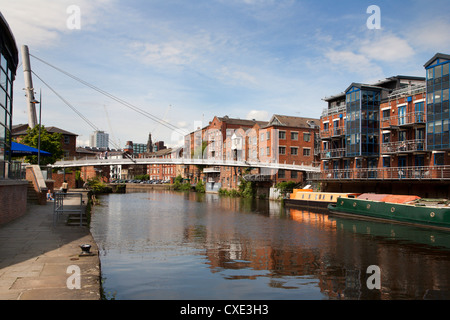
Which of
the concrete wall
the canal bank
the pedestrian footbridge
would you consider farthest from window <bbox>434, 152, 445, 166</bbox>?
the concrete wall

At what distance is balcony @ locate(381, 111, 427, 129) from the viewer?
3238cm

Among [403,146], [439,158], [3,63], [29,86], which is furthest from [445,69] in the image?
[29,86]

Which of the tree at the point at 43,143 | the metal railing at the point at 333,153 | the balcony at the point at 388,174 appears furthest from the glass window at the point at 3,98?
the metal railing at the point at 333,153

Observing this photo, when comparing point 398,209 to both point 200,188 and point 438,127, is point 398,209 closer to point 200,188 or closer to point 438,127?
point 438,127

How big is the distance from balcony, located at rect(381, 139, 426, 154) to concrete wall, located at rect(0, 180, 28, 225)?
1140 inches

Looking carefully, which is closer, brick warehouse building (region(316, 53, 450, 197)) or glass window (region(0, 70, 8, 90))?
glass window (region(0, 70, 8, 90))

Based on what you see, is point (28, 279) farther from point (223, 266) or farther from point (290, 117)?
point (290, 117)

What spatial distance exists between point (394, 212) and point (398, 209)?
15.4 inches

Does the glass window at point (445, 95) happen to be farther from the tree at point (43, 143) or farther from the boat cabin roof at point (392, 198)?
the tree at point (43, 143)

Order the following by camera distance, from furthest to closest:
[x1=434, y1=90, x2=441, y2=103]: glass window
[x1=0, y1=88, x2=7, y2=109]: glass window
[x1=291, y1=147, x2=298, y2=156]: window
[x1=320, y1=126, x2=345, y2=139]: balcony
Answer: [x1=291, y1=147, x2=298, y2=156]: window
[x1=320, y1=126, x2=345, y2=139]: balcony
[x1=434, y1=90, x2=441, y2=103]: glass window
[x1=0, y1=88, x2=7, y2=109]: glass window

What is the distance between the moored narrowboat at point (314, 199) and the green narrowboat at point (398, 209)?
2447mm

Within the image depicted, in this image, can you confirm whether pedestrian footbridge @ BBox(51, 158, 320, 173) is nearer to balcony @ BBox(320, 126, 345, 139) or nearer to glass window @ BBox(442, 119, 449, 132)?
balcony @ BBox(320, 126, 345, 139)

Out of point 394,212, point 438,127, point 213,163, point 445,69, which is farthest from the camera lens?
point 213,163

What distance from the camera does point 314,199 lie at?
1556 inches
